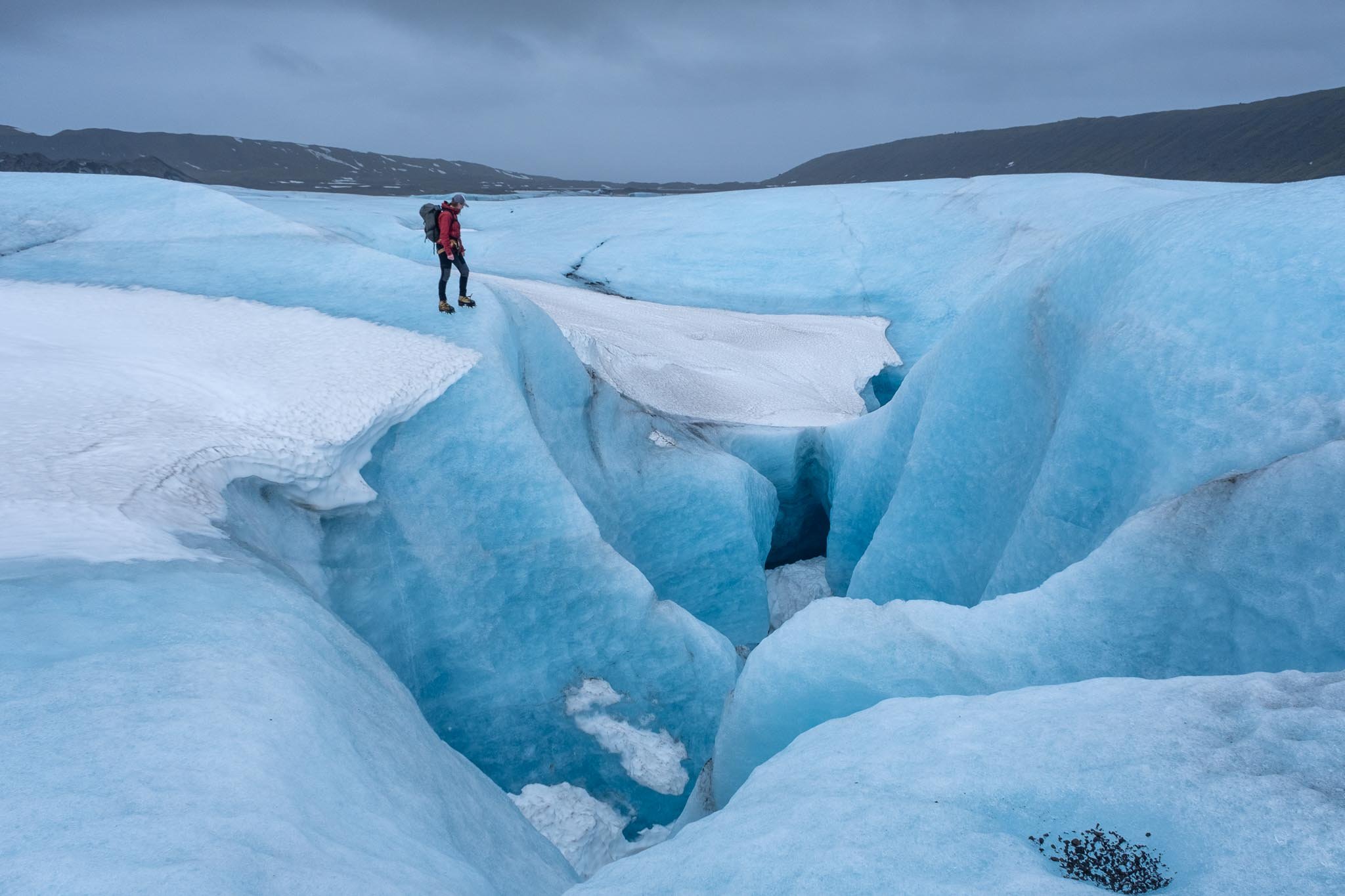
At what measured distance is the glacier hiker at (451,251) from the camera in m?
5.88

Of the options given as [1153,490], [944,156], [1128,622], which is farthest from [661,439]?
[944,156]

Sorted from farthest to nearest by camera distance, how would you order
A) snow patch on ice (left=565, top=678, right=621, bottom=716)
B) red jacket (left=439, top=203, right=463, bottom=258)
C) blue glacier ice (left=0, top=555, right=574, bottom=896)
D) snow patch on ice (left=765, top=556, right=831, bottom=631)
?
snow patch on ice (left=765, top=556, right=831, bottom=631)
red jacket (left=439, top=203, right=463, bottom=258)
snow patch on ice (left=565, top=678, right=621, bottom=716)
blue glacier ice (left=0, top=555, right=574, bottom=896)

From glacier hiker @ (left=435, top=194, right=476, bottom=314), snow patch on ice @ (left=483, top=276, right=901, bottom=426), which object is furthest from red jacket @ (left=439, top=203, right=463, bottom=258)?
snow patch on ice @ (left=483, top=276, right=901, bottom=426)

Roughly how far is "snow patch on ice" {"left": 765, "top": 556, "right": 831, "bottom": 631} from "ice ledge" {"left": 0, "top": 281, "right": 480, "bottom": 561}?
16.9 ft

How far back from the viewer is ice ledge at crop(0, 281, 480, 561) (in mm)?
3151

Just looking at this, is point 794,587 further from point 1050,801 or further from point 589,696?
point 1050,801

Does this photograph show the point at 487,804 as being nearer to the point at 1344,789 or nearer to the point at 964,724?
the point at 964,724

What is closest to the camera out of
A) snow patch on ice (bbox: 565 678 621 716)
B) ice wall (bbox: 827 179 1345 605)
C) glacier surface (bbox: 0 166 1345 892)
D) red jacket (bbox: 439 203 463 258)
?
glacier surface (bbox: 0 166 1345 892)

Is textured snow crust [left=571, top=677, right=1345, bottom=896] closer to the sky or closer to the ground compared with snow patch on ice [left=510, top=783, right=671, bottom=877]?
closer to the sky

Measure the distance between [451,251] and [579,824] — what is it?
3996mm

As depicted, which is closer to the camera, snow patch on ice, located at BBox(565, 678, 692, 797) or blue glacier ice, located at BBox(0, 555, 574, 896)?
blue glacier ice, located at BBox(0, 555, 574, 896)

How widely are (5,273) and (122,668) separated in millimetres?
6044

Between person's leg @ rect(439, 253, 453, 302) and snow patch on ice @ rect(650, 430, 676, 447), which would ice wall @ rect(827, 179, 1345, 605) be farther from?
person's leg @ rect(439, 253, 453, 302)

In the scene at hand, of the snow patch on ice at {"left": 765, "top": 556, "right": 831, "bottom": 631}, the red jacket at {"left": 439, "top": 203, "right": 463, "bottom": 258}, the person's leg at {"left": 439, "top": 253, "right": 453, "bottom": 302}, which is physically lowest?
the snow patch on ice at {"left": 765, "top": 556, "right": 831, "bottom": 631}
